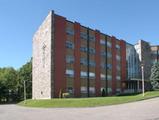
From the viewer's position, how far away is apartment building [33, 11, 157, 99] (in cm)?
5850

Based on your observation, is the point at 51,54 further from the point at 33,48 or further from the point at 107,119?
the point at 107,119

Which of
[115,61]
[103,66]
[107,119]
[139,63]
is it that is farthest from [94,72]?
[107,119]

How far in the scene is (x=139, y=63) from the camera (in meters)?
86.4

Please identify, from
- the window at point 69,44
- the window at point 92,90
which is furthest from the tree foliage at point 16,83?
the window at point 69,44

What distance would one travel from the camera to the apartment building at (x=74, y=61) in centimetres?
5850

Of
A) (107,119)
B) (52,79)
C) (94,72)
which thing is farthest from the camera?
(94,72)

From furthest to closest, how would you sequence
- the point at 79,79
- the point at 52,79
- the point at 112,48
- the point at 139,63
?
1. the point at 139,63
2. the point at 112,48
3. the point at 79,79
4. the point at 52,79

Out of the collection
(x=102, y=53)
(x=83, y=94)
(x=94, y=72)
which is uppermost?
(x=102, y=53)

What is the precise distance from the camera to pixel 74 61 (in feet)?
204

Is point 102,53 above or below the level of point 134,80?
above

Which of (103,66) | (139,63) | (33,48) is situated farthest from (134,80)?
(33,48)

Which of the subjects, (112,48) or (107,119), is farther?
(112,48)

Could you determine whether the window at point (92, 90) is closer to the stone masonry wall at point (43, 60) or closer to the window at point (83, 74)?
the window at point (83, 74)

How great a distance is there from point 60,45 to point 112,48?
20.4m
